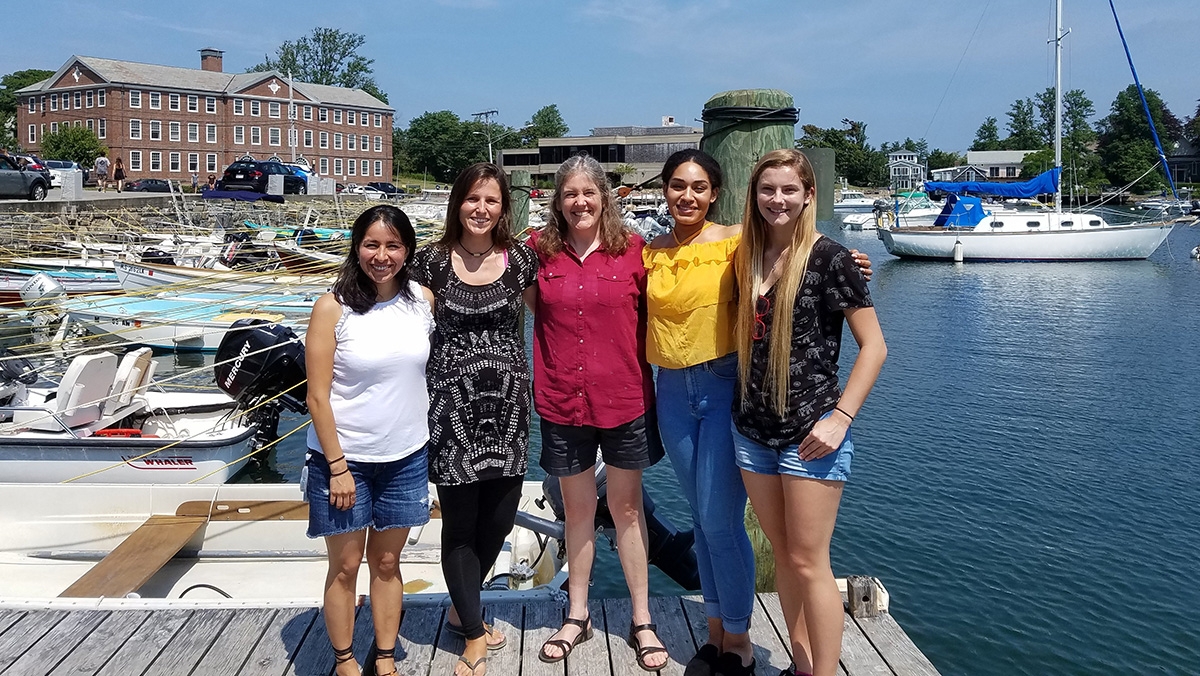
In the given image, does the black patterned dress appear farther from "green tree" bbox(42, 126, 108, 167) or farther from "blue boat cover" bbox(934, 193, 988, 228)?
"green tree" bbox(42, 126, 108, 167)

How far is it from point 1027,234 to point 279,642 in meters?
39.2

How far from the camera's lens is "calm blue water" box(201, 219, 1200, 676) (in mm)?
7129

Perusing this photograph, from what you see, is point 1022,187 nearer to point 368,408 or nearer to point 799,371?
point 799,371

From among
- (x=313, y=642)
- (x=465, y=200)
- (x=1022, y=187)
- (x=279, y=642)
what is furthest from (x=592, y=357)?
(x=1022, y=187)

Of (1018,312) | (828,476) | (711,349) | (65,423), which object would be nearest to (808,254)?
(711,349)

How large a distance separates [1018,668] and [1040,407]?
7750 millimetres

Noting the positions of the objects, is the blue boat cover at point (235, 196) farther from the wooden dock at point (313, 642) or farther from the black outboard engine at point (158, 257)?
the wooden dock at point (313, 642)

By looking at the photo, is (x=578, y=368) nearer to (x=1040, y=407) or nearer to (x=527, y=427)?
(x=527, y=427)

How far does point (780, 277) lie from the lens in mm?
3148

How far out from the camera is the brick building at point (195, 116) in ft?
227

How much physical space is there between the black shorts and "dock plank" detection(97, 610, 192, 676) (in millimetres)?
1694

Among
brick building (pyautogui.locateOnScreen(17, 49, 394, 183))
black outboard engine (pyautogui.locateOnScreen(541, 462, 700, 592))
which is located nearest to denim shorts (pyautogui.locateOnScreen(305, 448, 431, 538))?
black outboard engine (pyautogui.locateOnScreen(541, 462, 700, 592))

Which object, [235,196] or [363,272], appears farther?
[235,196]

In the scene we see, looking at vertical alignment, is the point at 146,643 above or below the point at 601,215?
below
